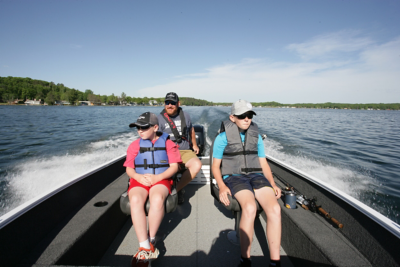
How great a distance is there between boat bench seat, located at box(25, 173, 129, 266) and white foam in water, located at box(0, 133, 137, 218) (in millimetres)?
1017

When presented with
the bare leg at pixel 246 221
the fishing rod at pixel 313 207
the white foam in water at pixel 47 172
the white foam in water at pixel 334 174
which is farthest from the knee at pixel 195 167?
the white foam in water at pixel 334 174

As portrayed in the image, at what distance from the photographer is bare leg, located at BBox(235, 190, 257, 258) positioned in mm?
1469

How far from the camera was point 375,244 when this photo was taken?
4.25 ft

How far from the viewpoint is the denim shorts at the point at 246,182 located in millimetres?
1747

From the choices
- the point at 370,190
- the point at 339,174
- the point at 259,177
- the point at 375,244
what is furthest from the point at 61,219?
the point at 339,174

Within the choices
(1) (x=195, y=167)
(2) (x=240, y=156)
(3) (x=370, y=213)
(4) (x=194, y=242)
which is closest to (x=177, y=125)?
(1) (x=195, y=167)

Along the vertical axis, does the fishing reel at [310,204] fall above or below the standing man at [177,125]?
below

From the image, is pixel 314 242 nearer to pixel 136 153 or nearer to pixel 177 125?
pixel 136 153

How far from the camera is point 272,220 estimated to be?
1496 millimetres

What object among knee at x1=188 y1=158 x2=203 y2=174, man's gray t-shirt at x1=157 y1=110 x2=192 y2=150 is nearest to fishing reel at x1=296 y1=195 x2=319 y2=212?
knee at x1=188 y1=158 x2=203 y2=174

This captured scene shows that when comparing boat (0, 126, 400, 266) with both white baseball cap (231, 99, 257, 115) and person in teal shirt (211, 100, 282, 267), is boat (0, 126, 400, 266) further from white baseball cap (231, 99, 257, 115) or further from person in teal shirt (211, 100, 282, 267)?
white baseball cap (231, 99, 257, 115)

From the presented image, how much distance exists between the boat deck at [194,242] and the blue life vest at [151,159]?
0.72 meters

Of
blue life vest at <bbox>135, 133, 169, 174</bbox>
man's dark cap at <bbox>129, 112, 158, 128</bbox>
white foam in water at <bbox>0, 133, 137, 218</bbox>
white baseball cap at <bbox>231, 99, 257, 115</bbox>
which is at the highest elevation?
white baseball cap at <bbox>231, 99, 257, 115</bbox>

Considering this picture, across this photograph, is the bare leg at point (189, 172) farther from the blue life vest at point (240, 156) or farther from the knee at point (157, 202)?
the knee at point (157, 202)
